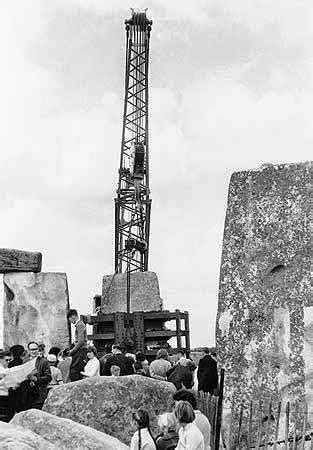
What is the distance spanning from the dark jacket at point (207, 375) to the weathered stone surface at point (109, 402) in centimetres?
66

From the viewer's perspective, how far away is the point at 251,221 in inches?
308

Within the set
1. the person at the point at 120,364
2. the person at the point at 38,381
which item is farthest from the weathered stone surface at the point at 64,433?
the person at the point at 120,364

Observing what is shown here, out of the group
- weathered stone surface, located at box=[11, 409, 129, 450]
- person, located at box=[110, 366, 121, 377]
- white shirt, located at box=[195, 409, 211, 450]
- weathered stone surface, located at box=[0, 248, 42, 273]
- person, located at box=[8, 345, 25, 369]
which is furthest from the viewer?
weathered stone surface, located at box=[0, 248, 42, 273]

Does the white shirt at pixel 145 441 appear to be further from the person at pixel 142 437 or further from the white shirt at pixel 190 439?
the white shirt at pixel 190 439

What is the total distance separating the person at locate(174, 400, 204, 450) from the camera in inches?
252

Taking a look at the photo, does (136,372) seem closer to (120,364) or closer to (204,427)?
(120,364)

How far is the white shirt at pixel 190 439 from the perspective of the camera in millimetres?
6391

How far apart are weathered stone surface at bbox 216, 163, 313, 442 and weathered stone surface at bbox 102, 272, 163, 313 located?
1320cm

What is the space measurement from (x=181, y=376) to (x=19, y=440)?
497 cm

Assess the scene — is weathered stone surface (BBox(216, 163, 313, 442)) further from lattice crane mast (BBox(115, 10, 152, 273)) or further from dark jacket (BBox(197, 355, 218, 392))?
lattice crane mast (BBox(115, 10, 152, 273))

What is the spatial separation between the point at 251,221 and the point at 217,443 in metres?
1.90

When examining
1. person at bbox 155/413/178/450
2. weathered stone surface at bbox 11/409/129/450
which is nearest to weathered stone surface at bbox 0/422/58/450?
weathered stone surface at bbox 11/409/129/450

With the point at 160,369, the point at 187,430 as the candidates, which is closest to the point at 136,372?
the point at 160,369

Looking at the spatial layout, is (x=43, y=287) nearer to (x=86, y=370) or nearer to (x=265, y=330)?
(x=86, y=370)
